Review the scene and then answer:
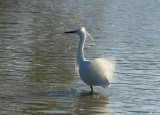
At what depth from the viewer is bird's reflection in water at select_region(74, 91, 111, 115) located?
357 inches

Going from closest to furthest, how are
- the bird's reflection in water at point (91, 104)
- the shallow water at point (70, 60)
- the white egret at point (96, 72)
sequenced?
the bird's reflection in water at point (91, 104) < the shallow water at point (70, 60) < the white egret at point (96, 72)

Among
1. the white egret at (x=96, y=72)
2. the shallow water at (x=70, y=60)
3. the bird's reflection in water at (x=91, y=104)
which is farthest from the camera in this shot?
the white egret at (x=96, y=72)

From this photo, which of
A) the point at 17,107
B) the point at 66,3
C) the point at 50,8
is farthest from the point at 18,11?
the point at 17,107

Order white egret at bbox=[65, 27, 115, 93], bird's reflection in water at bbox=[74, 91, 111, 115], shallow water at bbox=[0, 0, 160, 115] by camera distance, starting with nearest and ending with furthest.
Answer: bird's reflection in water at bbox=[74, 91, 111, 115]
shallow water at bbox=[0, 0, 160, 115]
white egret at bbox=[65, 27, 115, 93]

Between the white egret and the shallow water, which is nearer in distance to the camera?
the shallow water

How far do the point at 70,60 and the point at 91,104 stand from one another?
4.25 m

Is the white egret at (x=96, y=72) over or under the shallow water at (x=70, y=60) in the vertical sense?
over

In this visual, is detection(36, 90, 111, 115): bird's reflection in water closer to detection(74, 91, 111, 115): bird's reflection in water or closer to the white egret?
detection(74, 91, 111, 115): bird's reflection in water

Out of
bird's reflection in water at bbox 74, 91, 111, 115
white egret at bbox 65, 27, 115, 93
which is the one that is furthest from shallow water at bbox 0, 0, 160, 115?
white egret at bbox 65, 27, 115, 93

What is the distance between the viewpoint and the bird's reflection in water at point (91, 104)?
9.08 m

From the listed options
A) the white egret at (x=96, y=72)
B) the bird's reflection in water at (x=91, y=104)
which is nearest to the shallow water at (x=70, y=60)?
the bird's reflection in water at (x=91, y=104)

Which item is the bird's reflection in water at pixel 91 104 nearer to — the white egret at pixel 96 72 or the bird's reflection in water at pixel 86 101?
the bird's reflection in water at pixel 86 101

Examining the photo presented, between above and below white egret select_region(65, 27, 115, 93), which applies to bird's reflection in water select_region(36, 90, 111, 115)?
below

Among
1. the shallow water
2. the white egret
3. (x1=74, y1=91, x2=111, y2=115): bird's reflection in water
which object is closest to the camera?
(x1=74, y1=91, x2=111, y2=115): bird's reflection in water
